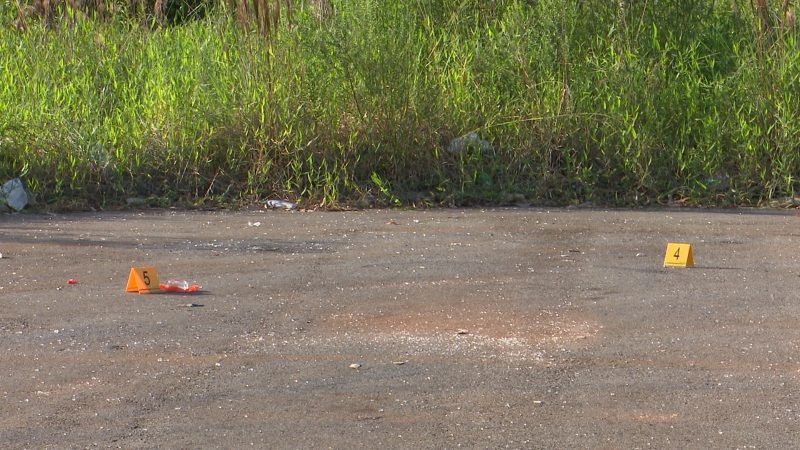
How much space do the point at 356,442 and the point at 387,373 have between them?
2.68 feet

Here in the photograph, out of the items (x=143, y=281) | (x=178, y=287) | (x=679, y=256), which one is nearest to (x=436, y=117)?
(x=679, y=256)

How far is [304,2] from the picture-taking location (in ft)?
38.2

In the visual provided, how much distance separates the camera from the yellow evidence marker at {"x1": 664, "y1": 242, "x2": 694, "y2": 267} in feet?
24.5

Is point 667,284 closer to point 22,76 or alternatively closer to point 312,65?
point 312,65

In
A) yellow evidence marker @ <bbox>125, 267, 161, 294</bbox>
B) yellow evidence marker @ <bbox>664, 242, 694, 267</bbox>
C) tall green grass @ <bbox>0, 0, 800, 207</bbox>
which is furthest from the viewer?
tall green grass @ <bbox>0, 0, 800, 207</bbox>

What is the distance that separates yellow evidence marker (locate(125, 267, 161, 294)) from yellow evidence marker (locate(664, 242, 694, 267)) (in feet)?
9.47

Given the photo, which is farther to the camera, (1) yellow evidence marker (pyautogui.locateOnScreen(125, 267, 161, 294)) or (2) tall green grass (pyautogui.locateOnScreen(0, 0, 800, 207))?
(2) tall green grass (pyautogui.locateOnScreen(0, 0, 800, 207))

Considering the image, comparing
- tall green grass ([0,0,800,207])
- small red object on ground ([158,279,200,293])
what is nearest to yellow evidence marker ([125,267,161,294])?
small red object on ground ([158,279,200,293])

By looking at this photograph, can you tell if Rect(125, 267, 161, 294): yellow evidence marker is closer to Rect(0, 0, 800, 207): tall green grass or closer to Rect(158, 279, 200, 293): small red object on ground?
Rect(158, 279, 200, 293): small red object on ground

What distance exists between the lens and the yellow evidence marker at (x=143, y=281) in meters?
6.82

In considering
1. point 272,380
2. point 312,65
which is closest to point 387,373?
point 272,380

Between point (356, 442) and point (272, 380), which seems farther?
point (272, 380)

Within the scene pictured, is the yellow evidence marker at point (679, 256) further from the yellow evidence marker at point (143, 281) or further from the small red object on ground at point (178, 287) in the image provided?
the yellow evidence marker at point (143, 281)

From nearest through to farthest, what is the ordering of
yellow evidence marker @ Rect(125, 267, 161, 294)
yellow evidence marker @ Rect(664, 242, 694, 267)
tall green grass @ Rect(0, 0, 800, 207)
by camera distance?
yellow evidence marker @ Rect(125, 267, 161, 294)
yellow evidence marker @ Rect(664, 242, 694, 267)
tall green grass @ Rect(0, 0, 800, 207)
